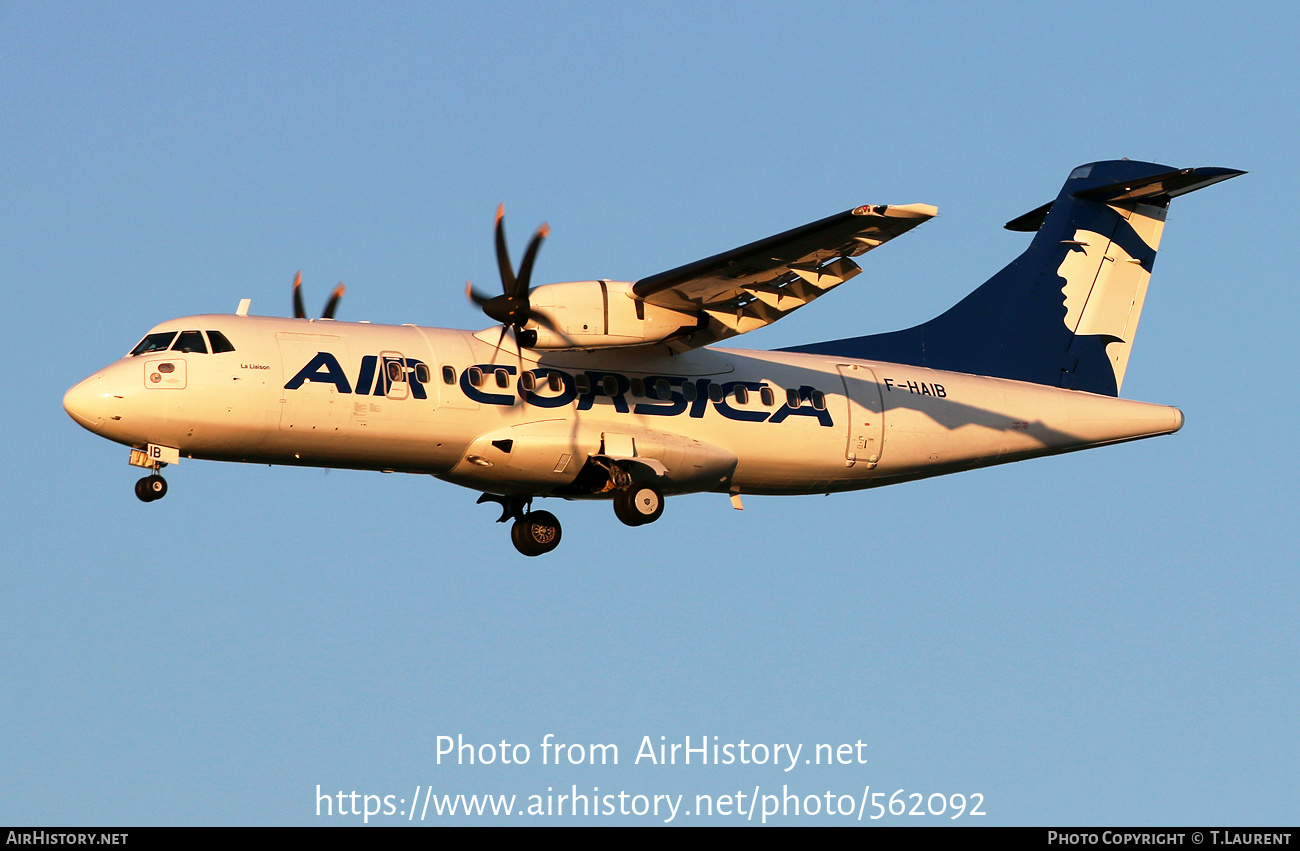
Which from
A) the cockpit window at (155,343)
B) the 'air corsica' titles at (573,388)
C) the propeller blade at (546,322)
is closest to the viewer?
the cockpit window at (155,343)

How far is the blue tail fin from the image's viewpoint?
79.8 ft

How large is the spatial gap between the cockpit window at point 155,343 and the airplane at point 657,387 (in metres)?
0.02

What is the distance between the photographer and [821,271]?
19.9 meters

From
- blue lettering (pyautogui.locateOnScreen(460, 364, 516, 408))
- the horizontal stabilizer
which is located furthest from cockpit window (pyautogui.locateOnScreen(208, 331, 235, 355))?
the horizontal stabilizer

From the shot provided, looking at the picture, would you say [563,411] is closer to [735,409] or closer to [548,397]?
[548,397]

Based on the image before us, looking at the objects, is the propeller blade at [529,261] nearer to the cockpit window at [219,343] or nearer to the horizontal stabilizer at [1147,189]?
the cockpit window at [219,343]

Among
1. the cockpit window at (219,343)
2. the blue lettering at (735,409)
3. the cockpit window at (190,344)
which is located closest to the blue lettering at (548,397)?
the blue lettering at (735,409)

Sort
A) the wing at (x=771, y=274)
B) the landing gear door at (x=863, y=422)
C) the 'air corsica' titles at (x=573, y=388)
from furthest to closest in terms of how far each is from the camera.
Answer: the landing gear door at (x=863, y=422), the 'air corsica' titles at (x=573, y=388), the wing at (x=771, y=274)

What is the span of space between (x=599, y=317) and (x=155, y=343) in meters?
5.32

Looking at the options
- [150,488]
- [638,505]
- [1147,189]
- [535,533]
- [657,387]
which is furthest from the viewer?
[1147,189]

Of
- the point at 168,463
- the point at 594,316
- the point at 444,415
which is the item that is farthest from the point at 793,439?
the point at 168,463

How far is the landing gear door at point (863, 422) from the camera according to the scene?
2231 cm

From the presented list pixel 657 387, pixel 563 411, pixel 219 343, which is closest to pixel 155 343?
pixel 219 343

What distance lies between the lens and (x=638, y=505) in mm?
20375
